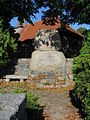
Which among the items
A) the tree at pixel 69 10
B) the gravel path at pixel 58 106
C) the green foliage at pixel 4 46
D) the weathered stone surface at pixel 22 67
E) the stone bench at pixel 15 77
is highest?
the tree at pixel 69 10

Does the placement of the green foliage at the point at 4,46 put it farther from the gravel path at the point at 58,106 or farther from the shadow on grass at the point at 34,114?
the shadow on grass at the point at 34,114

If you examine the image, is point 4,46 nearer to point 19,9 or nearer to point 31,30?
point 19,9

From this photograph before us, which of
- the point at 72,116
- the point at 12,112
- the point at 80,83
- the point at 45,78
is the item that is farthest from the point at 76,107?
the point at 12,112

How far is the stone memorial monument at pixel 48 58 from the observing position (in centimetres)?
1050

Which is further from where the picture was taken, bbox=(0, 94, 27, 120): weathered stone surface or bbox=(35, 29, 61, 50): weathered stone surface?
bbox=(35, 29, 61, 50): weathered stone surface

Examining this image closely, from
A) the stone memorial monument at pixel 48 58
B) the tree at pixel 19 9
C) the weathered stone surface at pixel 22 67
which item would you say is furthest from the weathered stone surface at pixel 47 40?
the tree at pixel 19 9

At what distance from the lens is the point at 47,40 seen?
11.1 m

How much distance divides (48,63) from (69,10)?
492 centimetres

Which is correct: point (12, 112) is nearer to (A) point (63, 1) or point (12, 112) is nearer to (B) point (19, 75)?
(B) point (19, 75)

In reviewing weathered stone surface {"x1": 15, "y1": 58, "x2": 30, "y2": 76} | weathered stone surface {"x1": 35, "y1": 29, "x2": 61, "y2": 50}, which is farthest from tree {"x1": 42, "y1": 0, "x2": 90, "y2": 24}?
weathered stone surface {"x1": 15, "y1": 58, "x2": 30, "y2": 76}

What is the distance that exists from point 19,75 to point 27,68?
0.60 meters

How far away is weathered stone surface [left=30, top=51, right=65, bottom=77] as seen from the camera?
1052cm

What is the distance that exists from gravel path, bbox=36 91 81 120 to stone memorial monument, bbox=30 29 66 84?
5.59ft

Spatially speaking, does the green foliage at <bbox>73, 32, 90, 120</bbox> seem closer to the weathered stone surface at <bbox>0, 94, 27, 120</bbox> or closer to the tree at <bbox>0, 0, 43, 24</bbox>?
the weathered stone surface at <bbox>0, 94, 27, 120</bbox>
